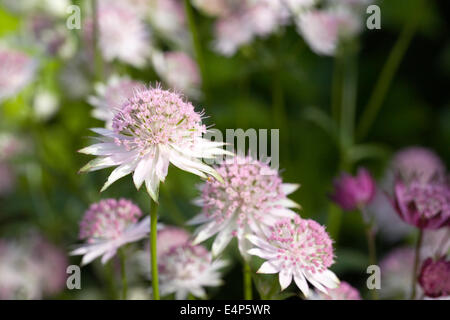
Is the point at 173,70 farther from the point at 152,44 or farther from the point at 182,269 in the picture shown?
the point at 182,269

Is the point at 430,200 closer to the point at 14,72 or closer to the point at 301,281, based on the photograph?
the point at 301,281

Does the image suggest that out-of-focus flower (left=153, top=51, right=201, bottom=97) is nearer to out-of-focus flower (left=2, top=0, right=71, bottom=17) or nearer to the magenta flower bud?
out-of-focus flower (left=2, top=0, right=71, bottom=17)

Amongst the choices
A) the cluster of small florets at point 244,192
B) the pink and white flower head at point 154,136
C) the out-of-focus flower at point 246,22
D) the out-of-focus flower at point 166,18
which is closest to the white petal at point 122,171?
the pink and white flower head at point 154,136

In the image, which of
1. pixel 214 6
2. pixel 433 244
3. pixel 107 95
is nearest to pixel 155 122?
Result: pixel 107 95

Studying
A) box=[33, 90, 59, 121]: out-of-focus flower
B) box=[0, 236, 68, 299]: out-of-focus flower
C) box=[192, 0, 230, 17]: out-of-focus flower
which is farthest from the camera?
box=[33, 90, 59, 121]: out-of-focus flower

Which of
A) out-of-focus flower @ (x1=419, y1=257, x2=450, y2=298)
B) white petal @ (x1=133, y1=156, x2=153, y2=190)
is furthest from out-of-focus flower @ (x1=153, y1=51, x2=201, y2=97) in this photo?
out-of-focus flower @ (x1=419, y1=257, x2=450, y2=298)

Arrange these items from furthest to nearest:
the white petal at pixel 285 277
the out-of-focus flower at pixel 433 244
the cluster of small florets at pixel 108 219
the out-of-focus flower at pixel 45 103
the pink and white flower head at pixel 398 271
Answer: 1. the out-of-focus flower at pixel 45 103
2. the pink and white flower head at pixel 398 271
3. the out-of-focus flower at pixel 433 244
4. the cluster of small florets at pixel 108 219
5. the white petal at pixel 285 277

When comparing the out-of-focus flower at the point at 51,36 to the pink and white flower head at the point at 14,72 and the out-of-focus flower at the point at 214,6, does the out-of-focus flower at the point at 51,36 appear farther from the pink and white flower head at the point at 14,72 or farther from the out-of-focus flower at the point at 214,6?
the out-of-focus flower at the point at 214,6
